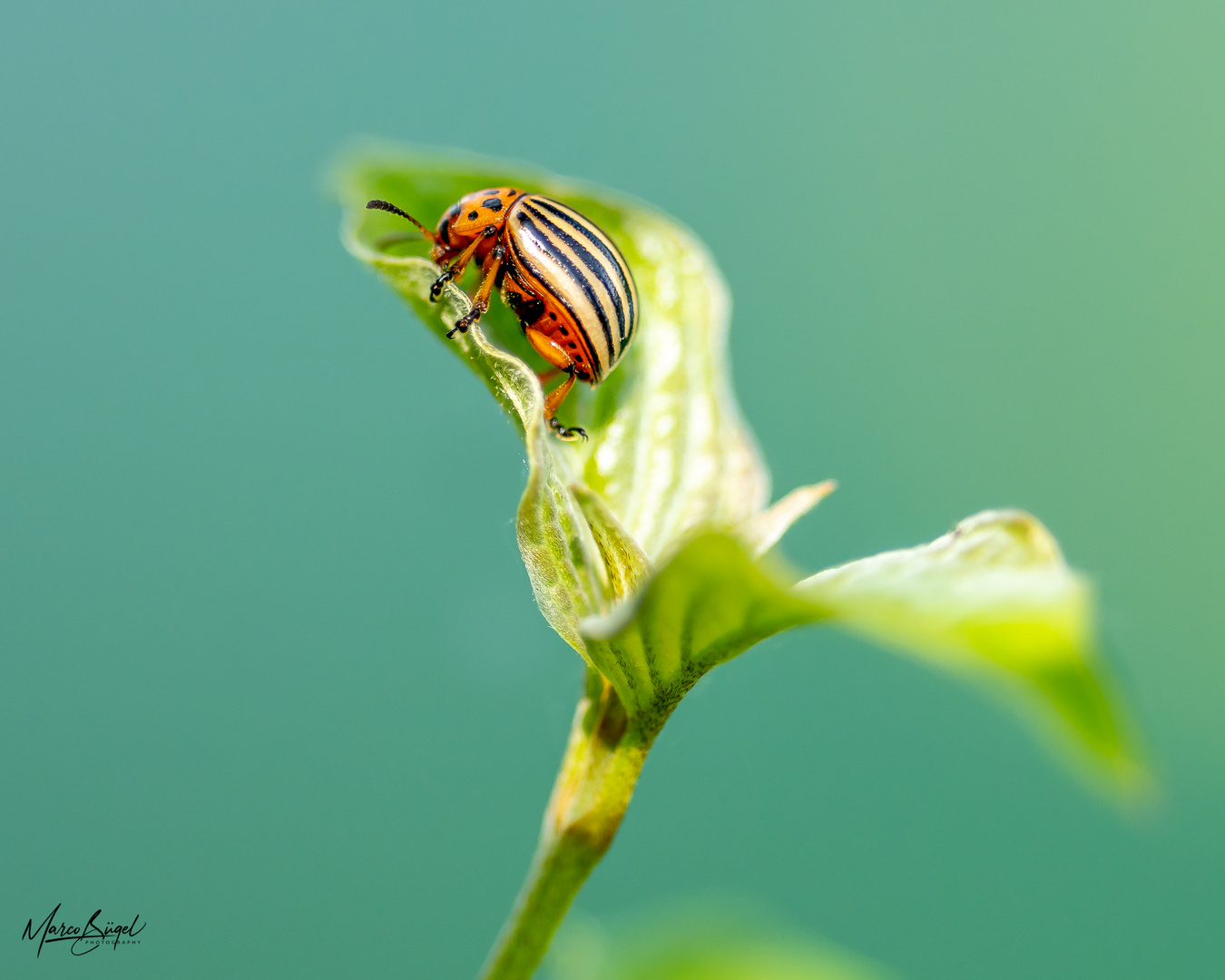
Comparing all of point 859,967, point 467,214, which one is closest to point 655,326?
point 467,214

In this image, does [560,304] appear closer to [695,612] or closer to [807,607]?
[695,612]

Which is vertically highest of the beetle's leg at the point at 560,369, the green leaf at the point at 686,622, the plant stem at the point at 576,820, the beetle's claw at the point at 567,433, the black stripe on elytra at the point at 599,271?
the black stripe on elytra at the point at 599,271

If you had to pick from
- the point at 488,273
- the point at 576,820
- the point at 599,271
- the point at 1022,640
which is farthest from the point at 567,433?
the point at 1022,640

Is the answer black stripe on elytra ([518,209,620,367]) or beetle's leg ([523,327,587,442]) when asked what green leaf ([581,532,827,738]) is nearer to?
beetle's leg ([523,327,587,442])

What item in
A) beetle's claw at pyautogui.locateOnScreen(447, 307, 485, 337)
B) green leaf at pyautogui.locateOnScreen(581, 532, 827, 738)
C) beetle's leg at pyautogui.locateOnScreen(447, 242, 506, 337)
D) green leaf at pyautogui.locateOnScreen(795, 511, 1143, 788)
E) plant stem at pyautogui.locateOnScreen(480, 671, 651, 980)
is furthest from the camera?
beetle's leg at pyautogui.locateOnScreen(447, 242, 506, 337)

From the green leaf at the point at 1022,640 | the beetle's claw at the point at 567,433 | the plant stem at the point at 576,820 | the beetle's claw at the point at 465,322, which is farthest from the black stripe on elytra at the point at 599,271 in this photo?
the green leaf at the point at 1022,640

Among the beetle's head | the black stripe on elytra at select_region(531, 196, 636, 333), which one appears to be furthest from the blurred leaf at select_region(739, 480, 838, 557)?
the beetle's head

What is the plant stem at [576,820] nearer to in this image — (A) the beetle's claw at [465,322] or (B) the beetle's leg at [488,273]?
(A) the beetle's claw at [465,322]
